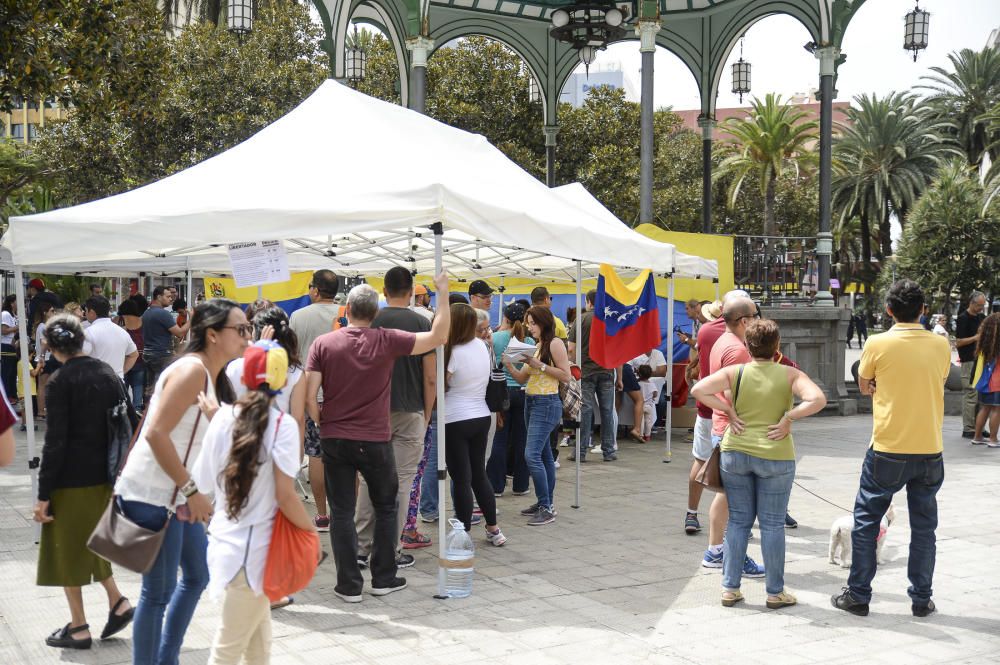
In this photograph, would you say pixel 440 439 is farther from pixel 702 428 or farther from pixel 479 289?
pixel 479 289

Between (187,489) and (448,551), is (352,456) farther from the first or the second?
(187,489)

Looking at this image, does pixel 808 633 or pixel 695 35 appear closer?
pixel 808 633

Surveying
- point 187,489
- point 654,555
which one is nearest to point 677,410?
point 654,555

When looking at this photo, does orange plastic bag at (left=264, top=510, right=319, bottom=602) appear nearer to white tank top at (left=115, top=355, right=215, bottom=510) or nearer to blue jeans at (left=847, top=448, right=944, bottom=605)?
white tank top at (left=115, top=355, right=215, bottom=510)

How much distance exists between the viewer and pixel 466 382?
21.0 ft

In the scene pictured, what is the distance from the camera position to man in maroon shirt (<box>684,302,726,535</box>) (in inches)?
269

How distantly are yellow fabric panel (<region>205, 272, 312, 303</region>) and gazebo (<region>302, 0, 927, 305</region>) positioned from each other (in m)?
3.13

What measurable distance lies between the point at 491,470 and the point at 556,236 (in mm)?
2652

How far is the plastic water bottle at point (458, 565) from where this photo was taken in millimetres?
5602

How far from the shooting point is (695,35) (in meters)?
18.1

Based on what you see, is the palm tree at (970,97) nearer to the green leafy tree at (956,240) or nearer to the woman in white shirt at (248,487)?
the green leafy tree at (956,240)

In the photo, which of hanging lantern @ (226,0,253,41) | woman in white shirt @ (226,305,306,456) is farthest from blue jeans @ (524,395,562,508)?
hanging lantern @ (226,0,253,41)

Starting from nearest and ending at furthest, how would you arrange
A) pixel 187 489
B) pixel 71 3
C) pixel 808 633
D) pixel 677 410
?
pixel 187 489
pixel 808 633
pixel 71 3
pixel 677 410

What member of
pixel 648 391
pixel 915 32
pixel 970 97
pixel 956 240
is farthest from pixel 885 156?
pixel 648 391
